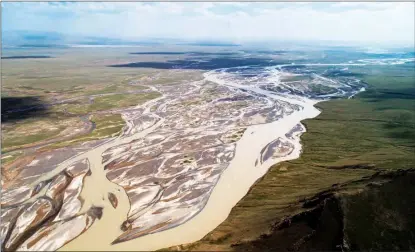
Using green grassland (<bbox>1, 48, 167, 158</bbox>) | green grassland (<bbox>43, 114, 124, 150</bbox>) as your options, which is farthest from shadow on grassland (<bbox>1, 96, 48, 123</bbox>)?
green grassland (<bbox>43, 114, 124, 150</bbox>)

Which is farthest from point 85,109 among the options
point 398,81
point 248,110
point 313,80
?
point 398,81

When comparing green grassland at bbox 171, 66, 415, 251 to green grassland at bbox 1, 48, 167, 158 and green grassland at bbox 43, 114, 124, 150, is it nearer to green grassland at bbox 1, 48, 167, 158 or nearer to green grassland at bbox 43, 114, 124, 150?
green grassland at bbox 43, 114, 124, 150

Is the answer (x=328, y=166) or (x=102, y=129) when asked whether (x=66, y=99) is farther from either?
(x=328, y=166)

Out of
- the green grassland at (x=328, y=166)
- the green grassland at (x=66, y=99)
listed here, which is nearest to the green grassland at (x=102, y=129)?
the green grassland at (x=66, y=99)

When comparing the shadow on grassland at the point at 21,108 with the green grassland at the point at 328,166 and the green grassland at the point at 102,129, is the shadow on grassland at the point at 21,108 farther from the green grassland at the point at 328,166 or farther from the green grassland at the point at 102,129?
the green grassland at the point at 328,166

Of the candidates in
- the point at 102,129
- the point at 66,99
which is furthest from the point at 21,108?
the point at 102,129

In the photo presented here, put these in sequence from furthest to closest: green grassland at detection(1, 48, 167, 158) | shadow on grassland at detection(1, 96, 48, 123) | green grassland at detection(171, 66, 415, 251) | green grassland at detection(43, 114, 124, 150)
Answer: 1. shadow on grassland at detection(1, 96, 48, 123)
2. green grassland at detection(1, 48, 167, 158)
3. green grassland at detection(43, 114, 124, 150)
4. green grassland at detection(171, 66, 415, 251)
